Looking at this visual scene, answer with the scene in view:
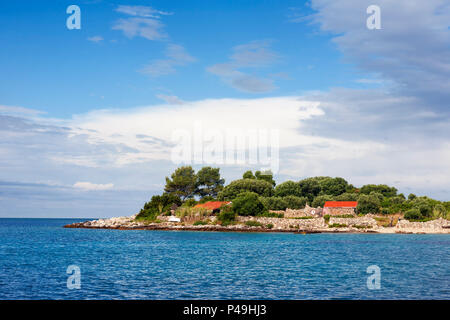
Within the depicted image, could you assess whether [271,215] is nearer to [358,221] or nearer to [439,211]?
[358,221]

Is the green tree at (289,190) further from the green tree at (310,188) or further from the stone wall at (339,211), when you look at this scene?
the stone wall at (339,211)

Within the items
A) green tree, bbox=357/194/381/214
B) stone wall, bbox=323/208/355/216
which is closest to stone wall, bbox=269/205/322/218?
stone wall, bbox=323/208/355/216

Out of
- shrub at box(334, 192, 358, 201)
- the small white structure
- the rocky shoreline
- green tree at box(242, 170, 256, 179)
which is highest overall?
green tree at box(242, 170, 256, 179)

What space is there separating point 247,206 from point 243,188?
2315 centimetres

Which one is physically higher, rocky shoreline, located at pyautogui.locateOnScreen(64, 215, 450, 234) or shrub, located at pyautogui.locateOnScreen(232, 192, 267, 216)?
shrub, located at pyautogui.locateOnScreen(232, 192, 267, 216)

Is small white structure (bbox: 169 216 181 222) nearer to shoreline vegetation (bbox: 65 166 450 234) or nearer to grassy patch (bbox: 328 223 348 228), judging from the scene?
shoreline vegetation (bbox: 65 166 450 234)

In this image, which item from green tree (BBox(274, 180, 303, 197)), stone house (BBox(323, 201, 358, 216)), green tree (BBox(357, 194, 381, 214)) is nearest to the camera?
stone house (BBox(323, 201, 358, 216))

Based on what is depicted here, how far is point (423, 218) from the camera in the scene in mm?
96688

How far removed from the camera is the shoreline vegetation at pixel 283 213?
93000 mm

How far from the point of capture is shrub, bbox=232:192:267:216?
324 ft

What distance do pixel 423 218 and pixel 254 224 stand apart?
3866cm

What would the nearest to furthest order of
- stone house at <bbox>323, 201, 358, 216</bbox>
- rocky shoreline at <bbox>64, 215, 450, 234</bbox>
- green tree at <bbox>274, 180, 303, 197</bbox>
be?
1. rocky shoreline at <bbox>64, 215, 450, 234</bbox>
2. stone house at <bbox>323, 201, 358, 216</bbox>
3. green tree at <bbox>274, 180, 303, 197</bbox>

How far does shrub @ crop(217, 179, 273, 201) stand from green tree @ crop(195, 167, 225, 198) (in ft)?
41.4
